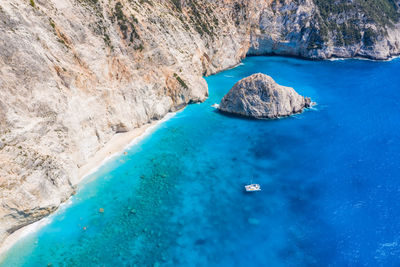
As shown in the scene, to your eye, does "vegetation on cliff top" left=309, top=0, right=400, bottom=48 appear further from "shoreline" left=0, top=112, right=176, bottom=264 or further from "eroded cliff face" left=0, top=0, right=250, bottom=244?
"shoreline" left=0, top=112, right=176, bottom=264

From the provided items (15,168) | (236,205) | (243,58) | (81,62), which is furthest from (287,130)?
(243,58)

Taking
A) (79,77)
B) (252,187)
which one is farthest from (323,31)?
(79,77)

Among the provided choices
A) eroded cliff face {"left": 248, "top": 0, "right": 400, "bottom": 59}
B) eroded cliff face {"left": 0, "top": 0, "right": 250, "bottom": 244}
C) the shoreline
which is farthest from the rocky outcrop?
eroded cliff face {"left": 248, "top": 0, "right": 400, "bottom": 59}

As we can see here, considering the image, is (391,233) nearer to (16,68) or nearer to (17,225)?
(17,225)

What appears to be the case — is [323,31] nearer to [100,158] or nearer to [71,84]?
[71,84]

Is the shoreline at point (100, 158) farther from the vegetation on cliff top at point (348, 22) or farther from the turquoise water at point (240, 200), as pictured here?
the vegetation on cliff top at point (348, 22)

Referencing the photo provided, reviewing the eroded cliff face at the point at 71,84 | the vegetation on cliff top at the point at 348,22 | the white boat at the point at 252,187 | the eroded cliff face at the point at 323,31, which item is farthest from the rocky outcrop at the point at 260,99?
the vegetation on cliff top at the point at 348,22
